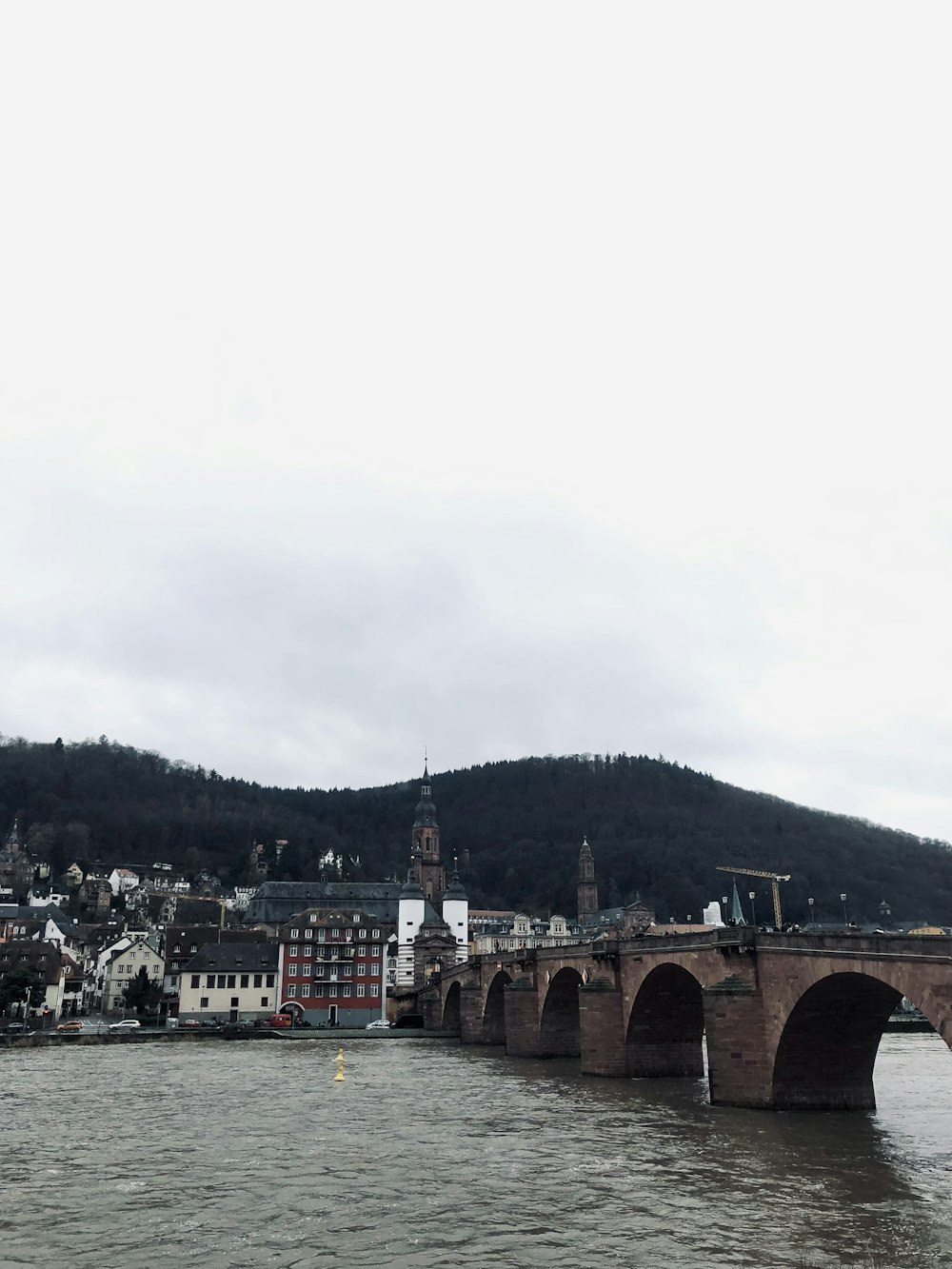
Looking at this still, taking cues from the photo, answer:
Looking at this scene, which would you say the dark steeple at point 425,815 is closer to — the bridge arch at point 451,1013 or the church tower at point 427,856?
the church tower at point 427,856

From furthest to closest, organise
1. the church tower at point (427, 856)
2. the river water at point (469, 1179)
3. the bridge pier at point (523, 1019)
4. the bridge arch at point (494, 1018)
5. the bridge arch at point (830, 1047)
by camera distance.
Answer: the church tower at point (427, 856) → the bridge arch at point (494, 1018) → the bridge pier at point (523, 1019) → the bridge arch at point (830, 1047) → the river water at point (469, 1179)

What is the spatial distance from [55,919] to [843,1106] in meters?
151

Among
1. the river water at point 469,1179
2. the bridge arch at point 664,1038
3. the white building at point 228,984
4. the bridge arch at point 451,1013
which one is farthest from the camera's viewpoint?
the white building at point 228,984

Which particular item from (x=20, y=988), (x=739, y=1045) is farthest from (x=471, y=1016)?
(x=739, y=1045)

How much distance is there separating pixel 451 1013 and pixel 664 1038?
53.7 meters

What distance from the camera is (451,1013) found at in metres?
101

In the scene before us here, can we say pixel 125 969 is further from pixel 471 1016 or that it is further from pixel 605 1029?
pixel 605 1029

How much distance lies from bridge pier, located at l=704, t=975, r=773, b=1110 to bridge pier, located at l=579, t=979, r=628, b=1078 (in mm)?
13219

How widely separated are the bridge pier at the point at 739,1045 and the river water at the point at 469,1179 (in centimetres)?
81

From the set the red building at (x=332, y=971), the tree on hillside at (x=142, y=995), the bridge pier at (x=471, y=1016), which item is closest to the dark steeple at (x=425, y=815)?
the red building at (x=332, y=971)

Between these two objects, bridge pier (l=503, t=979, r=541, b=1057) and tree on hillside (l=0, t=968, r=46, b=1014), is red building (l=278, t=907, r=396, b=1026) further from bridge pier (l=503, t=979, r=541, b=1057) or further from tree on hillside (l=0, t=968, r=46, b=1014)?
bridge pier (l=503, t=979, r=541, b=1057)

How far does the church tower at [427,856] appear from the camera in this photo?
180 meters

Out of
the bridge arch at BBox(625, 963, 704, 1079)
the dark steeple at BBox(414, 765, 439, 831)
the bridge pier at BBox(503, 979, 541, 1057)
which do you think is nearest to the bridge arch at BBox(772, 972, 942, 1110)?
the bridge arch at BBox(625, 963, 704, 1079)

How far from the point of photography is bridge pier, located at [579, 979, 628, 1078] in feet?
169
